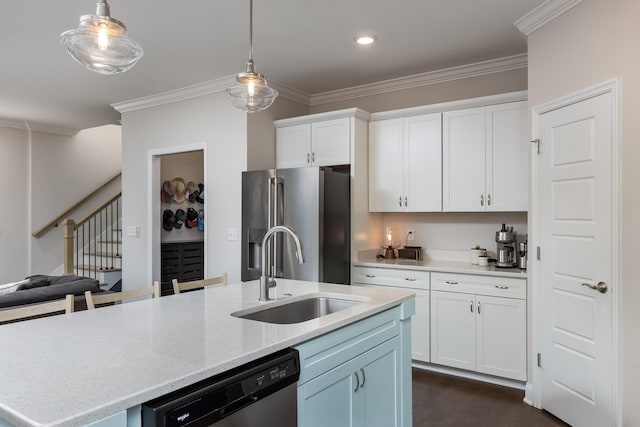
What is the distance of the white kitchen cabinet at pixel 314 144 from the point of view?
412 cm

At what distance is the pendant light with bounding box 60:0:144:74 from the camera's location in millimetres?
1665

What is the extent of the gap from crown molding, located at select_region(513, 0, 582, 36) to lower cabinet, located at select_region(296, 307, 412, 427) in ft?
7.02

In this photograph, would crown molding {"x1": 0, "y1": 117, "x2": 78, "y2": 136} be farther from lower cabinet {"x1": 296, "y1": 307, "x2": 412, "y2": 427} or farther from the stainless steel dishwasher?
the stainless steel dishwasher

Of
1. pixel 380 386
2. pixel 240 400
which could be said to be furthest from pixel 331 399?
pixel 240 400

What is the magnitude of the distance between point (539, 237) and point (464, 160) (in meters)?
1.01

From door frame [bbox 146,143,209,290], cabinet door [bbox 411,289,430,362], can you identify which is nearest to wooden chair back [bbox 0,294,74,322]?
cabinet door [bbox 411,289,430,362]

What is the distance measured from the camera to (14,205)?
6449 millimetres

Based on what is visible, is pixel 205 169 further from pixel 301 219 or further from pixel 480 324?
pixel 480 324

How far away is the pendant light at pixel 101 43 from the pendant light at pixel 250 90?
25.3 inches

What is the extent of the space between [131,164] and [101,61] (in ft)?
Result: 12.7

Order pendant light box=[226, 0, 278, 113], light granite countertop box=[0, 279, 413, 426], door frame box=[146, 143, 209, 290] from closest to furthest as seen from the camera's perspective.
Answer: light granite countertop box=[0, 279, 413, 426], pendant light box=[226, 0, 278, 113], door frame box=[146, 143, 209, 290]

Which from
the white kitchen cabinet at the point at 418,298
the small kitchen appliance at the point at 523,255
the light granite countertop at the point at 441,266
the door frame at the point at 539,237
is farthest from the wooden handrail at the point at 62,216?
the door frame at the point at 539,237

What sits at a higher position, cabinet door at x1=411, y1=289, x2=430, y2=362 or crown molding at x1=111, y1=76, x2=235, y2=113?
crown molding at x1=111, y1=76, x2=235, y2=113

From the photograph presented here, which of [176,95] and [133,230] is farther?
[133,230]
